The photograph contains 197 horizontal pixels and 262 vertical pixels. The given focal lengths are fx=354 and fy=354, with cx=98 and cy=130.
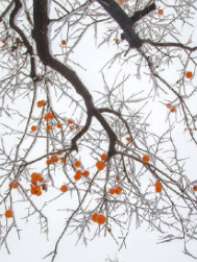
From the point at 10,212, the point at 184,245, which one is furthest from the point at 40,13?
the point at 184,245

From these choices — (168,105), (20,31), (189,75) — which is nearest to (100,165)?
(168,105)

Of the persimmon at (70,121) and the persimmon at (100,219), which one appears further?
the persimmon at (70,121)

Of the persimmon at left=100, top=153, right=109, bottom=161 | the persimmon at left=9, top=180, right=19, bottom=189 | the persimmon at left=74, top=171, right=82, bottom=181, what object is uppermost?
the persimmon at left=100, top=153, right=109, bottom=161

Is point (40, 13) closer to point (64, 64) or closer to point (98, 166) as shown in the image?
point (64, 64)

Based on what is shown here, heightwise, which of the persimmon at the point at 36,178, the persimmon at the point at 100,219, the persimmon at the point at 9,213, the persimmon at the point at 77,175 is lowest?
the persimmon at the point at 100,219

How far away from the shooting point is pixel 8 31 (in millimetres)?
3916

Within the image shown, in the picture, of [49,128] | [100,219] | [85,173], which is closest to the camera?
[100,219]

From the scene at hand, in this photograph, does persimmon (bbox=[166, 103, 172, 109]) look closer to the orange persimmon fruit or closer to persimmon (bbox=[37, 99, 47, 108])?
the orange persimmon fruit

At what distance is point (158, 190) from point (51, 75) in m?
1.97

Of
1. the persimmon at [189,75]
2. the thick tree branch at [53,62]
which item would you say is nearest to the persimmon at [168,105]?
the persimmon at [189,75]

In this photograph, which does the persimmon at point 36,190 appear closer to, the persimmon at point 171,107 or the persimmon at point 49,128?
the persimmon at point 49,128

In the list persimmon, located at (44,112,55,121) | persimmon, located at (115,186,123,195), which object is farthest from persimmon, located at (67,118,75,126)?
persimmon, located at (115,186,123,195)

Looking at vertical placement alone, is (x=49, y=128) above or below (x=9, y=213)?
above

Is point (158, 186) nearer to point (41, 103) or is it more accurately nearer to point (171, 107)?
point (171, 107)
